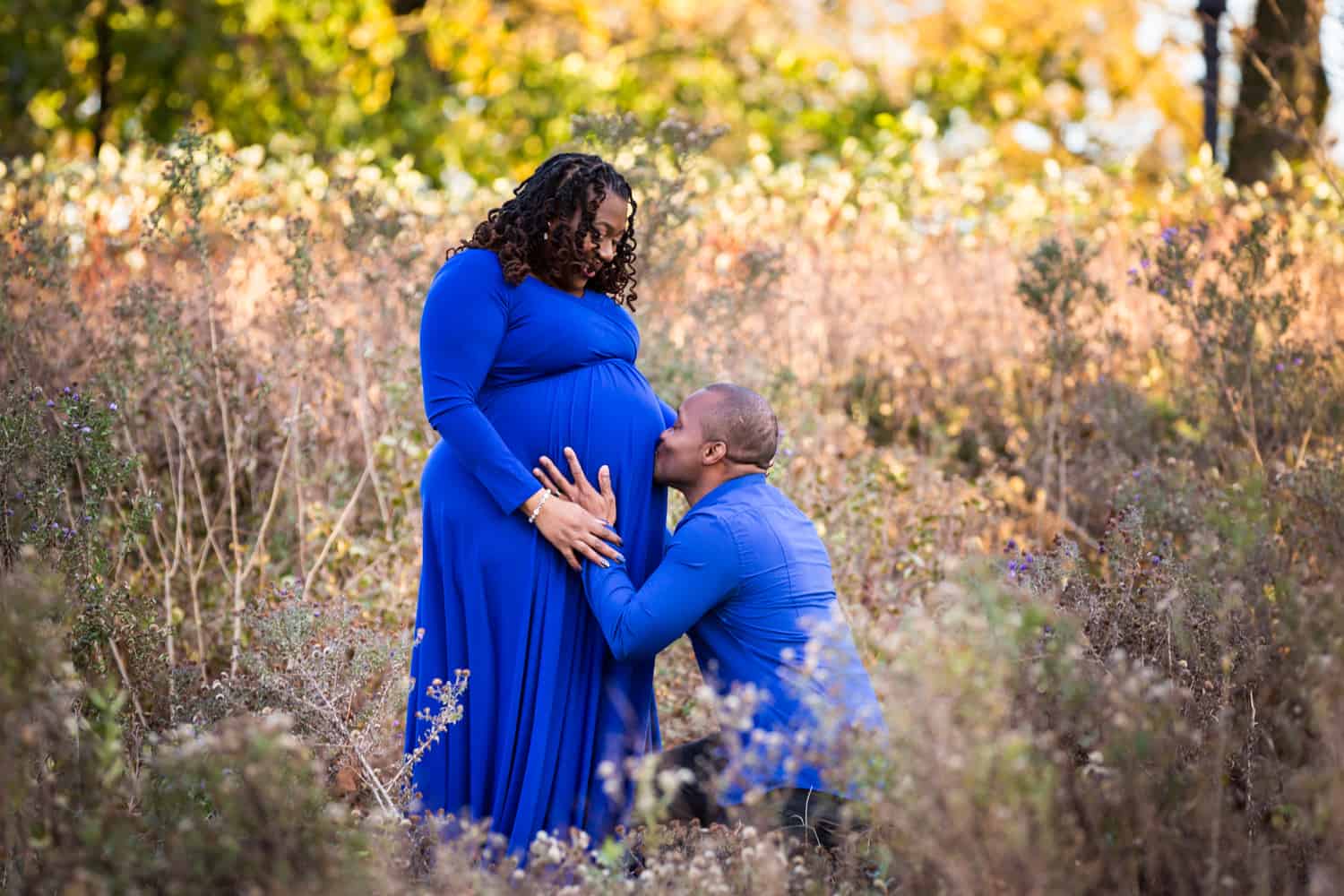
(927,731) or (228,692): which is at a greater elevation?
(927,731)

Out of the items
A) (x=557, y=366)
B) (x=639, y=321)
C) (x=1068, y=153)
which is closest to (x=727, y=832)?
(x=557, y=366)

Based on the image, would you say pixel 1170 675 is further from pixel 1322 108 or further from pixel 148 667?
pixel 1322 108

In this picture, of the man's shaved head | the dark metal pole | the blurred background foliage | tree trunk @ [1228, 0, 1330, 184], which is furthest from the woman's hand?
the blurred background foliage

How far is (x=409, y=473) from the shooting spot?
18.0 ft

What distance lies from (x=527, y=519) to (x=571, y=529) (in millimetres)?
125

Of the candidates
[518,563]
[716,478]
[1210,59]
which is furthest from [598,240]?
[1210,59]

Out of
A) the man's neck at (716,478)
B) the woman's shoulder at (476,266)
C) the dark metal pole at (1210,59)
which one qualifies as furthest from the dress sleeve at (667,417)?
the dark metal pole at (1210,59)

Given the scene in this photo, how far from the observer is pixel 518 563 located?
3.31 meters

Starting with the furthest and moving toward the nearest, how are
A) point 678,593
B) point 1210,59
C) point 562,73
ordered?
point 562,73
point 1210,59
point 678,593

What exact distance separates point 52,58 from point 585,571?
11.8m

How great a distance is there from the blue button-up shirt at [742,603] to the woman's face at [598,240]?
0.65 meters

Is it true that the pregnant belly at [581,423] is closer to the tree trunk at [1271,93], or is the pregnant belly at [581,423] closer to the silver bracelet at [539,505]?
the silver bracelet at [539,505]

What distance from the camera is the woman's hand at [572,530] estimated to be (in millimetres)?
3240

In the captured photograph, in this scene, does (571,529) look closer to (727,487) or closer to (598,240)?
(727,487)
